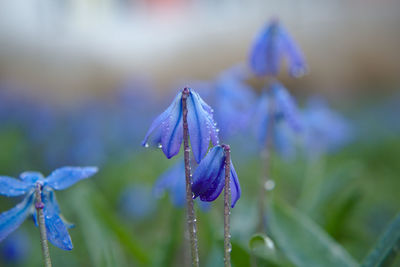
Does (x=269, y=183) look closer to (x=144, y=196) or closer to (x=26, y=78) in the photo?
(x=144, y=196)

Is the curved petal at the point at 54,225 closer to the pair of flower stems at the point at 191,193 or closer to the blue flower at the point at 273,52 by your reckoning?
the pair of flower stems at the point at 191,193

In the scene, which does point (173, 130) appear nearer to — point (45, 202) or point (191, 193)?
point (191, 193)

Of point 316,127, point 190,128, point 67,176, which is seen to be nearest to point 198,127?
point 190,128

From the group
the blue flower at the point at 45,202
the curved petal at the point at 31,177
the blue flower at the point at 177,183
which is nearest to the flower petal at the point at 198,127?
the blue flower at the point at 45,202

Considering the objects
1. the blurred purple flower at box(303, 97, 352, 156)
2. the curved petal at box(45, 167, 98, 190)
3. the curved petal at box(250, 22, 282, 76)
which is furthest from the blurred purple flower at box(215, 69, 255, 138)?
the blurred purple flower at box(303, 97, 352, 156)

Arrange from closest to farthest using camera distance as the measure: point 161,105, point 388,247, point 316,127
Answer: point 388,247 → point 316,127 → point 161,105

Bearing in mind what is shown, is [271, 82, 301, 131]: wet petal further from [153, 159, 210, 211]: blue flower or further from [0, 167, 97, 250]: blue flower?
[0, 167, 97, 250]: blue flower
